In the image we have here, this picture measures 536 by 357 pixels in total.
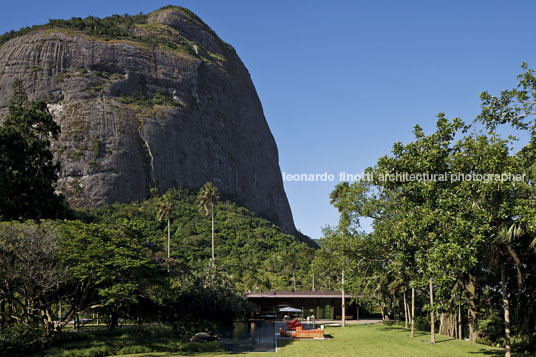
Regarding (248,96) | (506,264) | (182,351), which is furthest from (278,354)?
(248,96)

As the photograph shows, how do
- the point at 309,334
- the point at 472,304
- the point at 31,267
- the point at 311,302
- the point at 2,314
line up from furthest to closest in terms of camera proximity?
the point at 311,302 < the point at 309,334 < the point at 472,304 < the point at 2,314 < the point at 31,267

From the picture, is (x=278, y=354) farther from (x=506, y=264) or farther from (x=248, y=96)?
(x=248, y=96)

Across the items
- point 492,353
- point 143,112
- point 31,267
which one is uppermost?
point 143,112

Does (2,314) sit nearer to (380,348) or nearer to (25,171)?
(25,171)

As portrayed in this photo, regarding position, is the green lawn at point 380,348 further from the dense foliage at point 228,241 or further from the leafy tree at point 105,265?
the dense foliage at point 228,241

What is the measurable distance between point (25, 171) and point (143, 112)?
90.5 m

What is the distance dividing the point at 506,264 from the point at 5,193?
115 ft

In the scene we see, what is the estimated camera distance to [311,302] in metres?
58.0

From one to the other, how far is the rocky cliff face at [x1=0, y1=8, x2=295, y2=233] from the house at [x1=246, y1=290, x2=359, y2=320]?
65878 mm

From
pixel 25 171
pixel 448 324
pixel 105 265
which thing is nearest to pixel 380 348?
pixel 448 324

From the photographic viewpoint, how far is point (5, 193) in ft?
121

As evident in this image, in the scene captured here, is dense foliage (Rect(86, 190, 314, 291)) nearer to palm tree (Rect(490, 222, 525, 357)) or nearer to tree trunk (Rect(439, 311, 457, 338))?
tree trunk (Rect(439, 311, 457, 338))

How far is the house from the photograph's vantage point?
55.6 m

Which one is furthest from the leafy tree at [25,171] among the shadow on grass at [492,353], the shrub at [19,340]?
the shadow on grass at [492,353]
